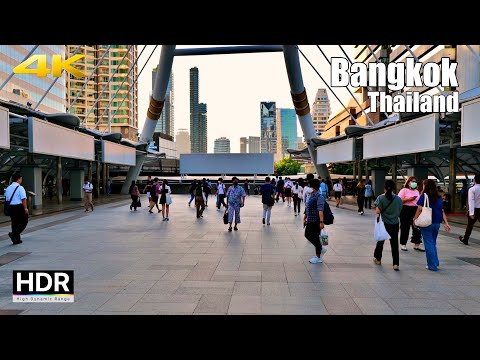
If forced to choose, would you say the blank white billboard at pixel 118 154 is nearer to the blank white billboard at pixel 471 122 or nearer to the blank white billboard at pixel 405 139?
the blank white billboard at pixel 405 139

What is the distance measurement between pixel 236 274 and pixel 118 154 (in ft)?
90.8

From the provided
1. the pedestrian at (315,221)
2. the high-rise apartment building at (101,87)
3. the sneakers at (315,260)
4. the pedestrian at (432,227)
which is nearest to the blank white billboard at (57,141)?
the pedestrian at (315,221)

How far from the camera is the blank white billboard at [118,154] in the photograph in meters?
29.9

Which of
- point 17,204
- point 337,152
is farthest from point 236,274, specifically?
point 337,152

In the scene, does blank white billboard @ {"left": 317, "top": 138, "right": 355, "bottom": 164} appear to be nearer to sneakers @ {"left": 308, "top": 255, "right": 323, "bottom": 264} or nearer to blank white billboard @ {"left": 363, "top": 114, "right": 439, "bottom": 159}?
blank white billboard @ {"left": 363, "top": 114, "right": 439, "bottom": 159}

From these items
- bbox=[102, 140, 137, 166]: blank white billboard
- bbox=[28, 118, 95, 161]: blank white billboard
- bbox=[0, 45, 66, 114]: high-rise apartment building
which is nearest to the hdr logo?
bbox=[28, 118, 95, 161]: blank white billboard

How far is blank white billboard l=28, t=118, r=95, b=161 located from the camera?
1873cm

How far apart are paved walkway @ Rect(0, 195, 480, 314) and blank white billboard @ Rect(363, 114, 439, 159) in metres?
5.44

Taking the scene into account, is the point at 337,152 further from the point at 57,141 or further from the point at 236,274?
the point at 236,274

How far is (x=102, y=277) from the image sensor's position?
700 centimetres
